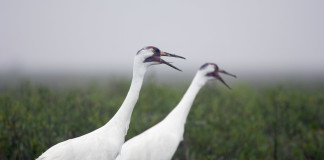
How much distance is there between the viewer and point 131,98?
4645mm

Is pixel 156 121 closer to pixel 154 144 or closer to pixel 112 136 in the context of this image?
pixel 154 144

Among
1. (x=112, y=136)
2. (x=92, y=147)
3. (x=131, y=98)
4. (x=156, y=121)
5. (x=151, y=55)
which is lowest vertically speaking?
(x=156, y=121)

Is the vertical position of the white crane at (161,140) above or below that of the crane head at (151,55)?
below

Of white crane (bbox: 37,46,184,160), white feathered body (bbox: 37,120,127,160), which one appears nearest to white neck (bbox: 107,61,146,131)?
white crane (bbox: 37,46,184,160)

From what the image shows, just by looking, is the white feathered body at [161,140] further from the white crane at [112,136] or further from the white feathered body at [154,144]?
the white crane at [112,136]

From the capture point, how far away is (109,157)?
4.64 m

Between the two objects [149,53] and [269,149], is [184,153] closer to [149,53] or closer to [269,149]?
[269,149]

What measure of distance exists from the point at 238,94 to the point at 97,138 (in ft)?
26.7

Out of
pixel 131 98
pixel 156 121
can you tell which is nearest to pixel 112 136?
pixel 131 98

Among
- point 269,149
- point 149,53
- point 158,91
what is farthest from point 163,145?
point 158,91

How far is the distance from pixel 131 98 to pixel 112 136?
55cm

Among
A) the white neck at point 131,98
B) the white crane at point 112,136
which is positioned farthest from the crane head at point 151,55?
the white neck at point 131,98

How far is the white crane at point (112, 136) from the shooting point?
4484mm

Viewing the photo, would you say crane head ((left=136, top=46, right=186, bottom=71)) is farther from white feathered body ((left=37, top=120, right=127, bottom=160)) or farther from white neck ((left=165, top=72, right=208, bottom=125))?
white neck ((left=165, top=72, right=208, bottom=125))
